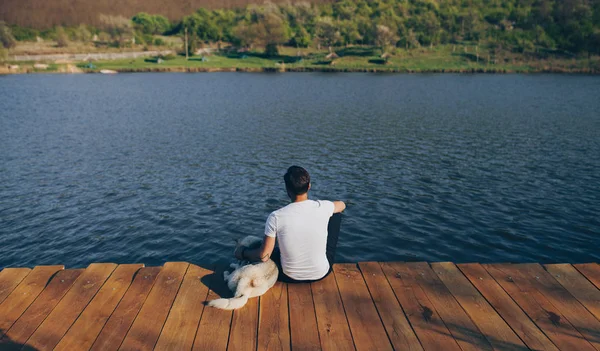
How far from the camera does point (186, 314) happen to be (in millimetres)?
6578

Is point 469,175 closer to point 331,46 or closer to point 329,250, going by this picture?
point 329,250

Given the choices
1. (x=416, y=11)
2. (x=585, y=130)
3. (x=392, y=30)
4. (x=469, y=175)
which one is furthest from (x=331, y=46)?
(x=469, y=175)

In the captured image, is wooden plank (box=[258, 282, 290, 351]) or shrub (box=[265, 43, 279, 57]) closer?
wooden plank (box=[258, 282, 290, 351])

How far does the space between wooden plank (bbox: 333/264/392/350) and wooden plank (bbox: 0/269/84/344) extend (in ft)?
15.7

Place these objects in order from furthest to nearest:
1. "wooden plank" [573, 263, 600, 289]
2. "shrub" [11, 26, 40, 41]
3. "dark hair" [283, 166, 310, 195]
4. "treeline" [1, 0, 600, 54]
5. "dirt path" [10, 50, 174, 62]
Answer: "shrub" [11, 26, 40, 41], "treeline" [1, 0, 600, 54], "dirt path" [10, 50, 174, 62], "wooden plank" [573, 263, 600, 289], "dark hair" [283, 166, 310, 195]

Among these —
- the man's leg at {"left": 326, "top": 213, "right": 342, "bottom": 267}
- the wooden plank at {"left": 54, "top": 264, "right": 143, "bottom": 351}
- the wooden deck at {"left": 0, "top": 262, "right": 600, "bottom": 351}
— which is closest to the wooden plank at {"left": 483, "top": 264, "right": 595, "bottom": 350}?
the wooden deck at {"left": 0, "top": 262, "right": 600, "bottom": 351}

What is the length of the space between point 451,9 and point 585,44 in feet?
223

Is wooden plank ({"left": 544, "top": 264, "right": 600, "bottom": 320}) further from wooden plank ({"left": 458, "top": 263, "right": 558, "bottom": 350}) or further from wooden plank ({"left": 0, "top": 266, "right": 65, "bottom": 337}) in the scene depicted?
wooden plank ({"left": 0, "top": 266, "right": 65, "bottom": 337})

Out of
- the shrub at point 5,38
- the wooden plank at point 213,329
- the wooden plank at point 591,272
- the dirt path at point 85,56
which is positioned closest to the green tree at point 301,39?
the dirt path at point 85,56

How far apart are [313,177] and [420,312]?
15386 mm

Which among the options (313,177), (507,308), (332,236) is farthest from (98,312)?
(313,177)

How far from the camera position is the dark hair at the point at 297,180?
253 inches

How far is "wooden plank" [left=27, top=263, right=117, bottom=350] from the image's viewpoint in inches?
236

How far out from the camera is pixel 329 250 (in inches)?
306
